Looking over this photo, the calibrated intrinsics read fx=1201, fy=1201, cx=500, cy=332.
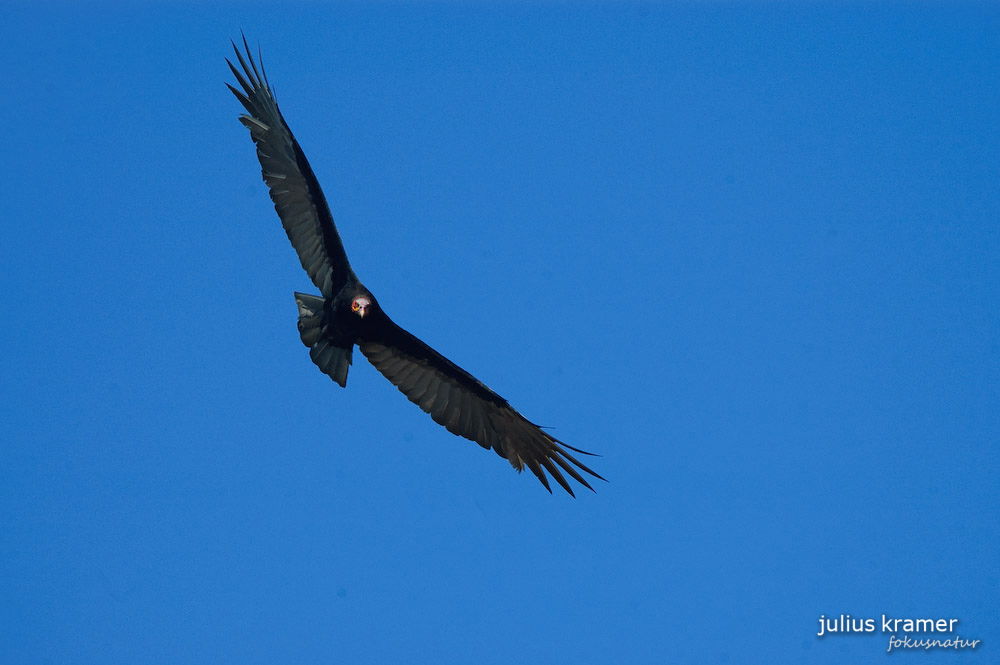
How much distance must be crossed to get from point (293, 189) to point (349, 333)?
1.91m

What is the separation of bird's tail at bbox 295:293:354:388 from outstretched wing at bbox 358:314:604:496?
57cm

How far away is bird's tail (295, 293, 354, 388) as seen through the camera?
14.9 meters

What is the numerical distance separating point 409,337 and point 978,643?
25.7 ft

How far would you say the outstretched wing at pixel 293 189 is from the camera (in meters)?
14.5

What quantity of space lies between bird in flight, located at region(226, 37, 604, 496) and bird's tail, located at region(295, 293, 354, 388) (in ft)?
0.04

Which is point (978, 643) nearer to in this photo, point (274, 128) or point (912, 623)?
point (912, 623)

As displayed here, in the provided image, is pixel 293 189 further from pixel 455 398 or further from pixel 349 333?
pixel 455 398

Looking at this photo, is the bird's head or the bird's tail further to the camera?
the bird's tail

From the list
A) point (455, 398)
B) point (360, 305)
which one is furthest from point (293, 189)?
point (455, 398)

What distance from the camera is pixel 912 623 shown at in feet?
47.6

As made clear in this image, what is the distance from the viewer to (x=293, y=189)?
14.8 metres

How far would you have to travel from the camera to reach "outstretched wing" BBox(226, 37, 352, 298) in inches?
569

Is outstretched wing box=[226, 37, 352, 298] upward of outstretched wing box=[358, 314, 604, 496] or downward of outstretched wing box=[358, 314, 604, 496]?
upward

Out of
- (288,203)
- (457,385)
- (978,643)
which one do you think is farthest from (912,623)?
(288,203)
